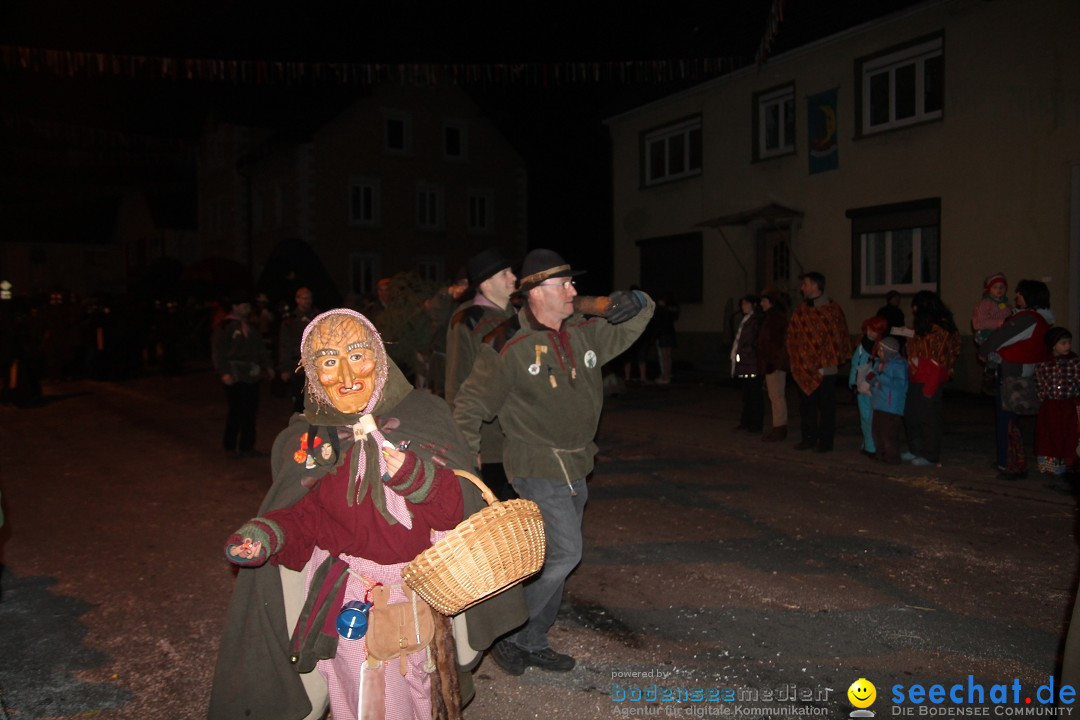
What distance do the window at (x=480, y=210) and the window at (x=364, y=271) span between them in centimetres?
495

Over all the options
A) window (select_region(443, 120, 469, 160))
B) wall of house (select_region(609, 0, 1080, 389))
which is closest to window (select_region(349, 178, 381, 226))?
window (select_region(443, 120, 469, 160))

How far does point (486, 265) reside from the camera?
5.86 meters

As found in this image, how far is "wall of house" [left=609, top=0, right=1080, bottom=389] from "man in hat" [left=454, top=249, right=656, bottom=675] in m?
12.8

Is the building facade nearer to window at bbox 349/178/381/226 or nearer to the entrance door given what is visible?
window at bbox 349/178/381/226

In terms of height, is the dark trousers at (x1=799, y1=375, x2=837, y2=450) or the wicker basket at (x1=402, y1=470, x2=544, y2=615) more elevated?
the wicker basket at (x1=402, y1=470, x2=544, y2=615)

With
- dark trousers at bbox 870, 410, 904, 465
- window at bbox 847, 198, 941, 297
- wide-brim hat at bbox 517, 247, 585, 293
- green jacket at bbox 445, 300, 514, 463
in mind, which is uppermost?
window at bbox 847, 198, 941, 297

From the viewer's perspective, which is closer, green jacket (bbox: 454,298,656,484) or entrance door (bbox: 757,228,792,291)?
green jacket (bbox: 454,298,656,484)

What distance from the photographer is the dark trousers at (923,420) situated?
9008 mm

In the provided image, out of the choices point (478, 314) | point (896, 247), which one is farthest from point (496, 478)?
point (896, 247)

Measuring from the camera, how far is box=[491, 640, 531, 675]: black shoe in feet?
14.1

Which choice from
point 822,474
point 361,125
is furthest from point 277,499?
point 361,125

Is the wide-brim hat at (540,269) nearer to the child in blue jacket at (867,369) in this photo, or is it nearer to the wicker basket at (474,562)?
the wicker basket at (474,562)

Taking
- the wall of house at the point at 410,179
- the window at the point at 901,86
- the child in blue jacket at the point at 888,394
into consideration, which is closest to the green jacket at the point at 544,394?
the child in blue jacket at the point at 888,394

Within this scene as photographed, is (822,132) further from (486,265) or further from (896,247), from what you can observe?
(486,265)
